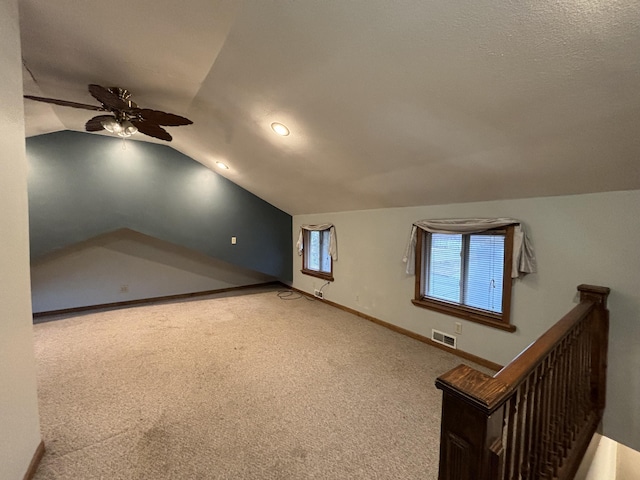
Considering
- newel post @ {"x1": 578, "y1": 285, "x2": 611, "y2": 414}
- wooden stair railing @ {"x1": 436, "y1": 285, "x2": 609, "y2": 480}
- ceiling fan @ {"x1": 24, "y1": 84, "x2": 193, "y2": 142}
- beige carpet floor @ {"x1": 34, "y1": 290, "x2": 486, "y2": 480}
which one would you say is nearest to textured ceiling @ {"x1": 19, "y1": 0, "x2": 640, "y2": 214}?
ceiling fan @ {"x1": 24, "y1": 84, "x2": 193, "y2": 142}

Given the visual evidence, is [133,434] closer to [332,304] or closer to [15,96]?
[15,96]

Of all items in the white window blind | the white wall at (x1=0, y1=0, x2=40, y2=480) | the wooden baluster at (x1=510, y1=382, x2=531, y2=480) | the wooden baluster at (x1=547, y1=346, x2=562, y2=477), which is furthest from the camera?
the white window blind

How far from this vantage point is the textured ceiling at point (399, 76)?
1.25 metres

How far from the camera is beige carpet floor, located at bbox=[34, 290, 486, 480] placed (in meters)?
1.61

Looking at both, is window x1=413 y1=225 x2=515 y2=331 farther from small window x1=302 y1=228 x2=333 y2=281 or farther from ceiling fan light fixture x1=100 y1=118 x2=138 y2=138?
ceiling fan light fixture x1=100 y1=118 x2=138 y2=138

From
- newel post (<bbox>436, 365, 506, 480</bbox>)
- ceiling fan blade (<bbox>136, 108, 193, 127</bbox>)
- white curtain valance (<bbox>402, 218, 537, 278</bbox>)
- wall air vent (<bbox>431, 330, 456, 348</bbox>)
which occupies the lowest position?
wall air vent (<bbox>431, 330, 456, 348</bbox>)

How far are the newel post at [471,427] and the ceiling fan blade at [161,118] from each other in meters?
2.60

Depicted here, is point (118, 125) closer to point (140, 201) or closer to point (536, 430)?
point (140, 201)

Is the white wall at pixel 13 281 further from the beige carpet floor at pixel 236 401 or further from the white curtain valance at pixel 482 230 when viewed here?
the white curtain valance at pixel 482 230

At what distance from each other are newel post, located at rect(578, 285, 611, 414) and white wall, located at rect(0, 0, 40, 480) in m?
3.58

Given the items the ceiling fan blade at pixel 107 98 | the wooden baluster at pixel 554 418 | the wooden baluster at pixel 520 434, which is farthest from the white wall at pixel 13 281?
the wooden baluster at pixel 554 418

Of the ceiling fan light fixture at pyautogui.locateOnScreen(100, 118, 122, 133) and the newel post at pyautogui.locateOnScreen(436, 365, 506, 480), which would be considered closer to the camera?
the newel post at pyautogui.locateOnScreen(436, 365, 506, 480)

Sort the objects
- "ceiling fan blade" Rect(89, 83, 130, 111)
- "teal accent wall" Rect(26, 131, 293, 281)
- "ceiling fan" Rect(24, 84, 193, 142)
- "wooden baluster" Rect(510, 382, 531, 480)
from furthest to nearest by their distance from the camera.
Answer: "teal accent wall" Rect(26, 131, 293, 281)
"ceiling fan" Rect(24, 84, 193, 142)
"ceiling fan blade" Rect(89, 83, 130, 111)
"wooden baluster" Rect(510, 382, 531, 480)

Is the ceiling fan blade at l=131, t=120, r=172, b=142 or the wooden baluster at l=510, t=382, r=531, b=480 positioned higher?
the ceiling fan blade at l=131, t=120, r=172, b=142
